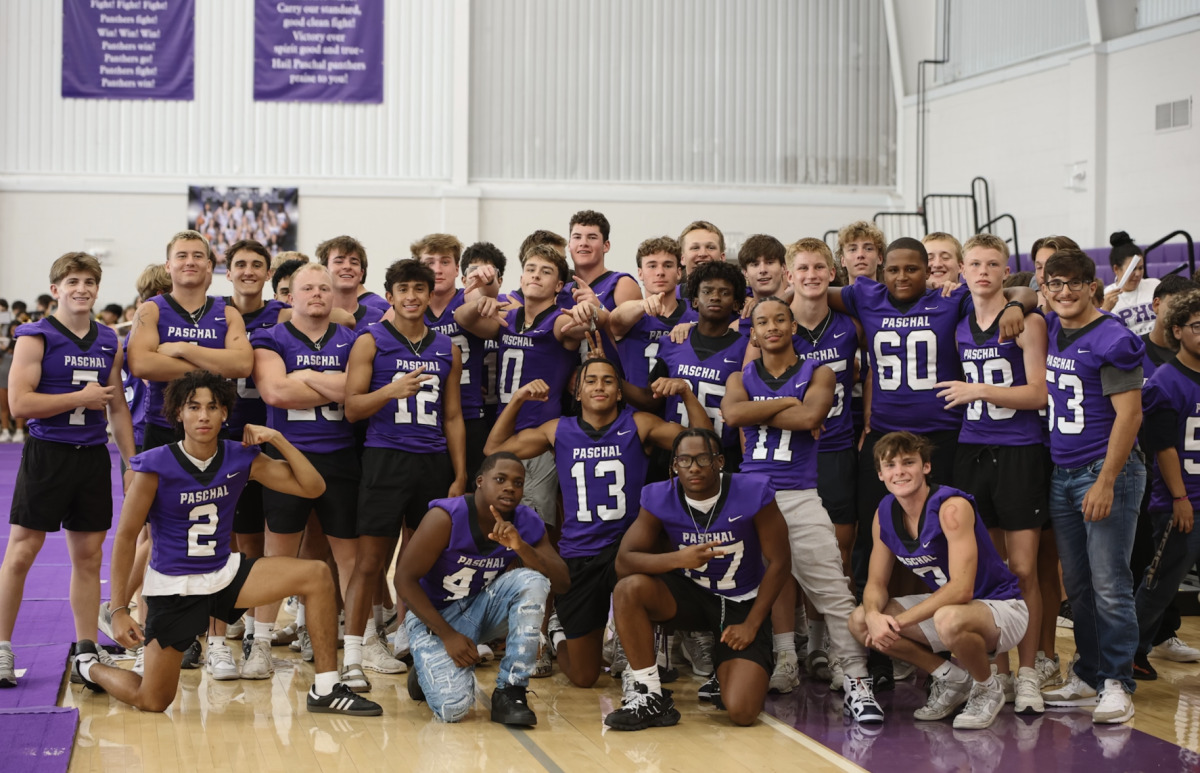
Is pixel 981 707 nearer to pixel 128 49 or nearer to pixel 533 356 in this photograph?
pixel 533 356

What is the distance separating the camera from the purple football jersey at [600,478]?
5355 mm

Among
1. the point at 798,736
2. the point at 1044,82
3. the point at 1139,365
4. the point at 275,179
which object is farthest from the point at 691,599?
the point at 275,179

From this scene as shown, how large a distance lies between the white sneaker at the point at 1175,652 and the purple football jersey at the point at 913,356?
1821 mm

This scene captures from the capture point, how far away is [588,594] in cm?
532

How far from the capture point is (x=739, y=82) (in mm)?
17531

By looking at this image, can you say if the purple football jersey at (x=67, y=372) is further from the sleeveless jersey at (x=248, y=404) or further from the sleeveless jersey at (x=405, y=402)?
the sleeveless jersey at (x=405, y=402)

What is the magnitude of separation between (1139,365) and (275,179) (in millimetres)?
13999

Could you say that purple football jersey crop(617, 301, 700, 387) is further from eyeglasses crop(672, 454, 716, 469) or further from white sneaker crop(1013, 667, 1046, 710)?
white sneaker crop(1013, 667, 1046, 710)

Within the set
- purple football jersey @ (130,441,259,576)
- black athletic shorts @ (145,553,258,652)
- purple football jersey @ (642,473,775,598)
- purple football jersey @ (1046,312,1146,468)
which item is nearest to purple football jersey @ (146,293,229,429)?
purple football jersey @ (130,441,259,576)

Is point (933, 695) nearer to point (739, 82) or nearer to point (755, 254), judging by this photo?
point (755, 254)

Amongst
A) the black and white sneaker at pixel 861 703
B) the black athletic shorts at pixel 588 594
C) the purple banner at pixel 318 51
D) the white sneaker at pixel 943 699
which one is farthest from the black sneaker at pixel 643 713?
the purple banner at pixel 318 51

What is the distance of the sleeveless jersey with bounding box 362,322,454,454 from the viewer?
550 cm

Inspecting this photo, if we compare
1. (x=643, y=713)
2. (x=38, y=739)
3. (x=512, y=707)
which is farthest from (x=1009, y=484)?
(x=38, y=739)

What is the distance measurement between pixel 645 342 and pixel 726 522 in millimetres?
1324
